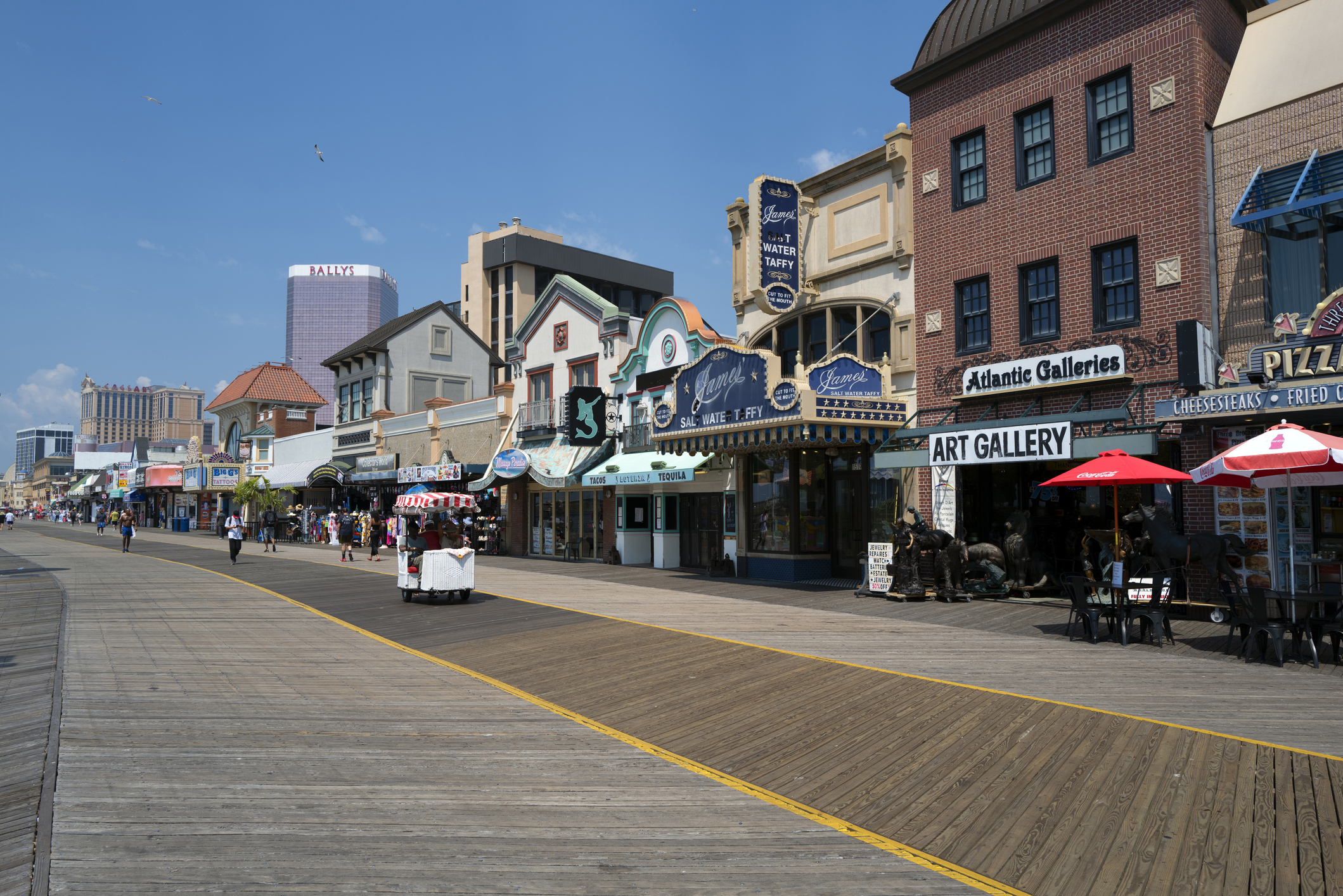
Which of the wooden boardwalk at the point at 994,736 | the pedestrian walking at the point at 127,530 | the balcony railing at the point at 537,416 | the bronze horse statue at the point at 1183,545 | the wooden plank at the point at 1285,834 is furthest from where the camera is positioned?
the pedestrian walking at the point at 127,530

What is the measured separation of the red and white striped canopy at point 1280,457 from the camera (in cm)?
1013

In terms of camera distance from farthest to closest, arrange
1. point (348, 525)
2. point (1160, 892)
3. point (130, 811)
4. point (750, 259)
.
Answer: point (348, 525) → point (750, 259) → point (130, 811) → point (1160, 892)

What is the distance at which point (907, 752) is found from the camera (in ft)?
23.1

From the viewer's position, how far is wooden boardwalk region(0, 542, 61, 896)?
4875 mm

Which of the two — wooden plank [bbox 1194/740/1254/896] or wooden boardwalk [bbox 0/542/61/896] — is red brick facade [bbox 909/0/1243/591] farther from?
wooden boardwalk [bbox 0/542/61/896]

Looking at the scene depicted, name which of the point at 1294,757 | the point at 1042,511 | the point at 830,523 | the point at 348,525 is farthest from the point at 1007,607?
the point at 348,525

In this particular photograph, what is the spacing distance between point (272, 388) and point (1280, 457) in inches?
2335

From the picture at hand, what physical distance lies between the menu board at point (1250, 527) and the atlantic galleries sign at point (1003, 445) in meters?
2.37

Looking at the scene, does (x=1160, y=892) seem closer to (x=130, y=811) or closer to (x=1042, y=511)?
(x=130, y=811)

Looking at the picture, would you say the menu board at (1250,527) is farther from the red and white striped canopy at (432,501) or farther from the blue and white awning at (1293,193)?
the red and white striped canopy at (432,501)

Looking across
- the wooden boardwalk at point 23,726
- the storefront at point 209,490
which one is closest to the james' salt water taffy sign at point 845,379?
the wooden boardwalk at point 23,726

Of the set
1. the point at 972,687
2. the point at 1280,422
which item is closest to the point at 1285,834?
the point at 972,687

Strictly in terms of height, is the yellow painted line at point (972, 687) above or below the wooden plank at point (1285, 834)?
above

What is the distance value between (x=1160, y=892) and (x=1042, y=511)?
542 inches
